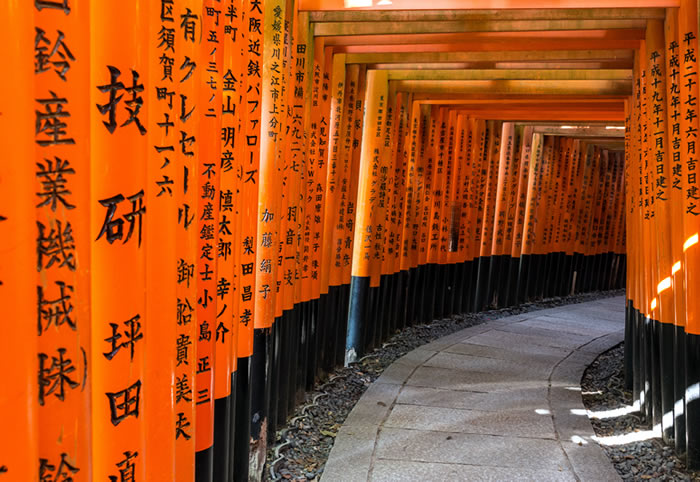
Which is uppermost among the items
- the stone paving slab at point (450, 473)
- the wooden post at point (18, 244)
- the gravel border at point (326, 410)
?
the wooden post at point (18, 244)

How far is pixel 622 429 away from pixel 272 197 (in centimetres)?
362

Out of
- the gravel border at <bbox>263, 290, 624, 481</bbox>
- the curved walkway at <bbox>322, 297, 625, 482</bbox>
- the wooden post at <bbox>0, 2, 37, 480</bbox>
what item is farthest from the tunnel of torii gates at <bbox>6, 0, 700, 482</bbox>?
the curved walkway at <bbox>322, 297, 625, 482</bbox>

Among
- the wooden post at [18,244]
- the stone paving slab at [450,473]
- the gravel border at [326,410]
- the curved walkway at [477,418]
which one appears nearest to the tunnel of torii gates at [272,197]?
the wooden post at [18,244]

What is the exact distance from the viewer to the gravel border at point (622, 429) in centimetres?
486

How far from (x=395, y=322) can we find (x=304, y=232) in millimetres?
3631

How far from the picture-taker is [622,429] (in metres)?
5.88

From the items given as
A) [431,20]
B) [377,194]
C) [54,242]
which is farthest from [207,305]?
[377,194]

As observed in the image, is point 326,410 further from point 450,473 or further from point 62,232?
point 62,232

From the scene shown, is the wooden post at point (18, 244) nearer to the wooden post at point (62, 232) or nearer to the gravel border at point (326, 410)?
the wooden post at point (62, 232)

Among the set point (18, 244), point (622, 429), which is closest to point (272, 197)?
point (18, 244)

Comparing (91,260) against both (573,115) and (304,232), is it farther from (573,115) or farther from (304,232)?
(573,115)

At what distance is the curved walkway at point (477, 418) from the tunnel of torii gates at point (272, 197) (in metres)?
0.64

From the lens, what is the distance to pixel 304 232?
246 inches

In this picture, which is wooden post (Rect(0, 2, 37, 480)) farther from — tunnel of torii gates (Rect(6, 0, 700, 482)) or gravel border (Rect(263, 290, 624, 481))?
gravel border (Rect(263, 290, 624, 481))
